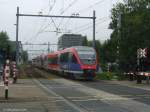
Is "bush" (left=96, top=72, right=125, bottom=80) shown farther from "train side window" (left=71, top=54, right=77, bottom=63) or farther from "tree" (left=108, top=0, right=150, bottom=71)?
"train side window" (left=71, top=54, right=77, bottom=63)

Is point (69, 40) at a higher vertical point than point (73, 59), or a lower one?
higher

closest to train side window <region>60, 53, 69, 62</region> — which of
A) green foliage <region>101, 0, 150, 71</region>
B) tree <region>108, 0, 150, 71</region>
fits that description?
green foliage <region>101, 0, 150, 71</region>

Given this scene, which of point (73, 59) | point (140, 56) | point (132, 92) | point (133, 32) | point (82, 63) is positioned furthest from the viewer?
point (73, 59)

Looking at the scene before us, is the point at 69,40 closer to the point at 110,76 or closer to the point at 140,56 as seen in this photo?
the point at 110,76

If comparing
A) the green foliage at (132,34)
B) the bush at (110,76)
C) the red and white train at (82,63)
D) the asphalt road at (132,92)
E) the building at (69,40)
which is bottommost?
the asphalt road at (132,92)

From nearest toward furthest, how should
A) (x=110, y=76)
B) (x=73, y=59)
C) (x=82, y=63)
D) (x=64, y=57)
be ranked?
(x=82, y=63) → (x=73, y=59) → (x=110, y=76) → (x=64, y=57)

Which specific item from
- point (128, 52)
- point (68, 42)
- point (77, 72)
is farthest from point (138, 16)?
point (68, 42)

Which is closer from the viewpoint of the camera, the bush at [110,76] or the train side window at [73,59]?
the train side window at [73,59]

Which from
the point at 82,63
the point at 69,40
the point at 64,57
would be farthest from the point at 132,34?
the point at 69,40

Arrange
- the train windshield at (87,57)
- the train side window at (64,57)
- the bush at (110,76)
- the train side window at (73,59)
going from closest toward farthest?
the train windshield at (87,57) → the train side window at (73,59) → the bush at (110,76) → the train side window at (64,57)

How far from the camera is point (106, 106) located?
66.3ft

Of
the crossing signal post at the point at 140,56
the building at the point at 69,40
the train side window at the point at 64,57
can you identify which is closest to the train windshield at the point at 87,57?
the train side window at the point at 64,57

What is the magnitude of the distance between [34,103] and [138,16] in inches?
933

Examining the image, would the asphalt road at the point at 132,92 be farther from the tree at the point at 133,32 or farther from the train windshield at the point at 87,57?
the train windshield at the point at 87,57
